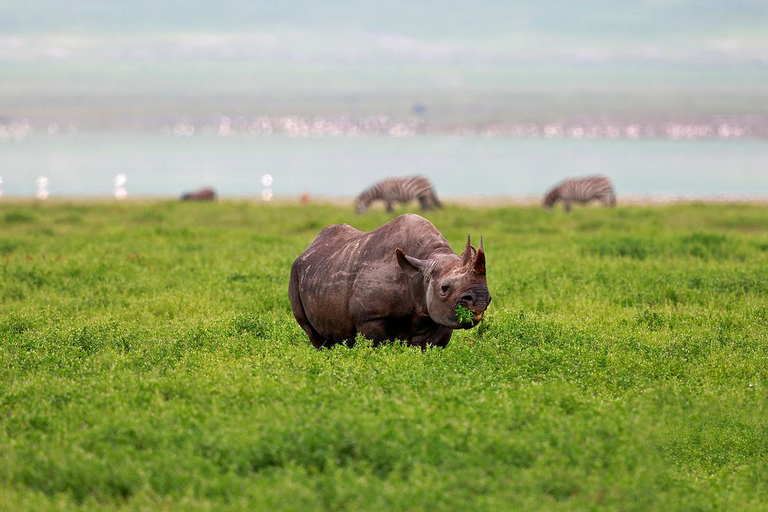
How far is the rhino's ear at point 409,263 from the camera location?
9.91 m

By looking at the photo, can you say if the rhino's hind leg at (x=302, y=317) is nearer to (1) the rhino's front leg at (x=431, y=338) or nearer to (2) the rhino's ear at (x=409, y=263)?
(1) the rhino's front leg at (x=431, y=338)

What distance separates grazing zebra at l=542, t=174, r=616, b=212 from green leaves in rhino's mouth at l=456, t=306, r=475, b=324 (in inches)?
1243

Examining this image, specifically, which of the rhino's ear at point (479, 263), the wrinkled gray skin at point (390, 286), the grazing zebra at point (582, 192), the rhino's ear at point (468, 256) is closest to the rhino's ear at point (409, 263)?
the wrinkled gray skin at point (390, 286)

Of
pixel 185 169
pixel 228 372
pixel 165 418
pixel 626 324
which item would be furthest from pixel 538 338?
pixel 185 169

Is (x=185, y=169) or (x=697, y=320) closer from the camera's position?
(x=697, y=320)

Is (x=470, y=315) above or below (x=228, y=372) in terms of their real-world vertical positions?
above

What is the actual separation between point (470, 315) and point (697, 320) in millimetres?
5308

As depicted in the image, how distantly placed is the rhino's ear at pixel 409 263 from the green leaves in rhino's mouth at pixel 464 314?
2.56ft

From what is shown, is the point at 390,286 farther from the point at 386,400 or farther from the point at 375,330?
the point at 386,400

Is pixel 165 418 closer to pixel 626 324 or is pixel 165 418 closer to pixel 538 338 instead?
pixel 538 338

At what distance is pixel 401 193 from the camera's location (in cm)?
3809

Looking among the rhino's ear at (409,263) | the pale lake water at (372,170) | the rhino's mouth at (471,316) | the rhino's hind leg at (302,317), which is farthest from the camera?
the pale lake water at (372,170)

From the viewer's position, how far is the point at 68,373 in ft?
33.7

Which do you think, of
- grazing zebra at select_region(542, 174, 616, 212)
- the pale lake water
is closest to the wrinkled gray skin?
grazing zebra at select_region(542, 174, 616, 212)
